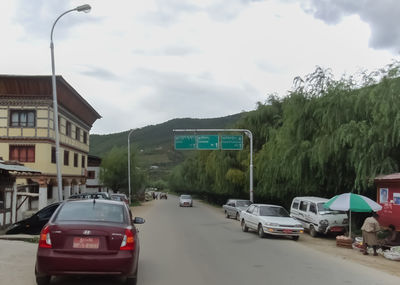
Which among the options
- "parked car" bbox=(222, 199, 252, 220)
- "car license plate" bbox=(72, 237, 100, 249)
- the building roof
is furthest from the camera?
the building roof

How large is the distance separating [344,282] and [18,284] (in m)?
6.26

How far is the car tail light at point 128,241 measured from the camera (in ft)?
23.8

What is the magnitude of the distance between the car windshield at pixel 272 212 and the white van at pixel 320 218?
1.31m

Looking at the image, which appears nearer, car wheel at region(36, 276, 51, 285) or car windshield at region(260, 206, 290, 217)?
car wheel at region(36, 276, 51, 285)

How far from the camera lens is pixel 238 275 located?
9320 mm

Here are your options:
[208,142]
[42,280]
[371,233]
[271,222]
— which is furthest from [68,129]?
[42,280]

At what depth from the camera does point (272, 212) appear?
19.6 meters

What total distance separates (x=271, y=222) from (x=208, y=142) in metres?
17.6

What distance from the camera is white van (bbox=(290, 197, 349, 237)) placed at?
19188 mm

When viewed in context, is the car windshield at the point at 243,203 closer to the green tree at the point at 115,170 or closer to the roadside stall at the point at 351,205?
the roadside stall at the point at 351,205

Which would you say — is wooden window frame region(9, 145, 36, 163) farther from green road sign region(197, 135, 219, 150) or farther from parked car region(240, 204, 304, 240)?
parked car region(240, 204, 304, 240)

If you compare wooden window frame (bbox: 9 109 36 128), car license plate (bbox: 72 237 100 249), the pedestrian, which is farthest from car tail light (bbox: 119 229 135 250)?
wooden window frame (bbox: 9 109 36 128)

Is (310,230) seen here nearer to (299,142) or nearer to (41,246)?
(299,142)

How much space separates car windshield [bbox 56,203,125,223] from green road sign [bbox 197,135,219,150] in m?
26.8
